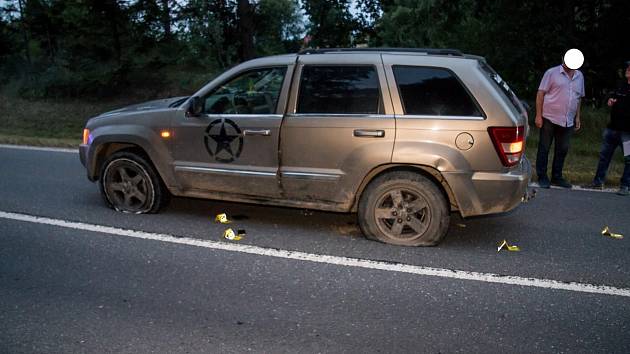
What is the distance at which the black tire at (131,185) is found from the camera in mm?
5773

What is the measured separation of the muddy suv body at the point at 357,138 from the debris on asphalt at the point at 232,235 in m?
0.38

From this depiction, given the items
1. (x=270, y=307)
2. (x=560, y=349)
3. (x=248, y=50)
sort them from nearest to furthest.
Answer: (x=560, y=349), (x=270, y=307), (x=248, y=50)

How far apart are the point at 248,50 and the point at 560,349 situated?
651 inches

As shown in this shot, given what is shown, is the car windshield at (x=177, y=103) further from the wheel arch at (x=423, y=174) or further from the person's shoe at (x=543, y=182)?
the person's shoe at (x=543, y=182)

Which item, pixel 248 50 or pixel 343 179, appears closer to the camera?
pixel 343 179

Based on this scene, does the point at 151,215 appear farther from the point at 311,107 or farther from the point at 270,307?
the point at 270,307


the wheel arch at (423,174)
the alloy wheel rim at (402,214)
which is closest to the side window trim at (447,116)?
the wheel arch at (423,174)

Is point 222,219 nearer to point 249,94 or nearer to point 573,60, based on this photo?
point 249,94

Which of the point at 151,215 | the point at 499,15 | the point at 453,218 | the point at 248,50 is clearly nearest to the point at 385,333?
the point at 453,218

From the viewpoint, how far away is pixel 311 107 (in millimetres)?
5121

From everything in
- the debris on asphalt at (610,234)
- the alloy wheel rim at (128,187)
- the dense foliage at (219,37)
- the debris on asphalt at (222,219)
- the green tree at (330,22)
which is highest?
the green tree at (330,22)

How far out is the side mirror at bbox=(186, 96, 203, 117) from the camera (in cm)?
532

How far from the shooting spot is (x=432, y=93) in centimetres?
483

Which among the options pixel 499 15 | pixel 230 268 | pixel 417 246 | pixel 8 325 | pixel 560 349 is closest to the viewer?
pixel 560 349
